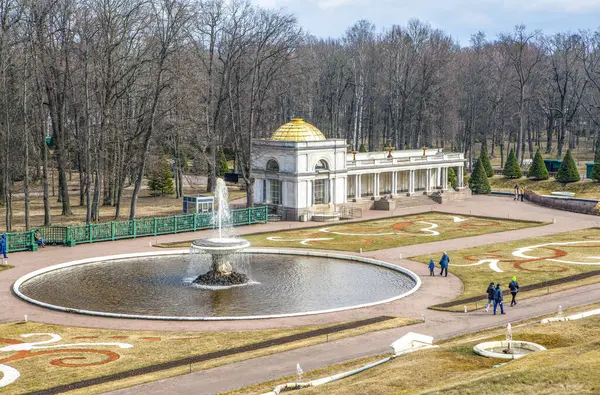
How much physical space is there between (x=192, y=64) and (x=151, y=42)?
1251 centimetres

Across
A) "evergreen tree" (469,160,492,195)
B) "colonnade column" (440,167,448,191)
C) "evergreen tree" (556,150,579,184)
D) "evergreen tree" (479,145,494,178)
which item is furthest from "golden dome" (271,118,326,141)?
"evergreen tree" (556,150,579,184)

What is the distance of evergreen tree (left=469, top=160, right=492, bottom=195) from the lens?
92.6 m

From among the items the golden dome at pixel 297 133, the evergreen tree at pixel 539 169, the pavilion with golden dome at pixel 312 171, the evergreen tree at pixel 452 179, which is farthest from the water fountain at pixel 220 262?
the evergreen tree at pixel 539 169

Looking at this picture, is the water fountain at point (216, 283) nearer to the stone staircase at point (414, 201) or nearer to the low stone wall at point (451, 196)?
the stone staircase at point (414, 201)

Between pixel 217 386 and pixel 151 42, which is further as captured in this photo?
pixel 151 42

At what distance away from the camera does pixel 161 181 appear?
86.3 metres

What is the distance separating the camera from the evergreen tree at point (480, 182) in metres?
92.6

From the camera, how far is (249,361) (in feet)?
101

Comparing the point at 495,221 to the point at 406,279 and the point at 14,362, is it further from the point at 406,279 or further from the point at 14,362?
the point at 14,362

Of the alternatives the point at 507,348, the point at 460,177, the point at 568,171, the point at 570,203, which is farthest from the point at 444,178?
the point at 507,348

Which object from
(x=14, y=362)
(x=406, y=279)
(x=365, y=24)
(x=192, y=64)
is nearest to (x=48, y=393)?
(x=14, y=362)

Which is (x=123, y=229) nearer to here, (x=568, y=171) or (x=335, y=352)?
(x=335, y=352)

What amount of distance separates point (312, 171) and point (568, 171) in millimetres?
34342

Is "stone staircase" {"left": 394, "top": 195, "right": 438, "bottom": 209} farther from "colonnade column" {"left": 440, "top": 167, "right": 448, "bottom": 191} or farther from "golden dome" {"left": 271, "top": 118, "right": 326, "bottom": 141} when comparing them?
"golden dome" {"left": 271, "top": 118, "right": 326, "bottom": 141}
